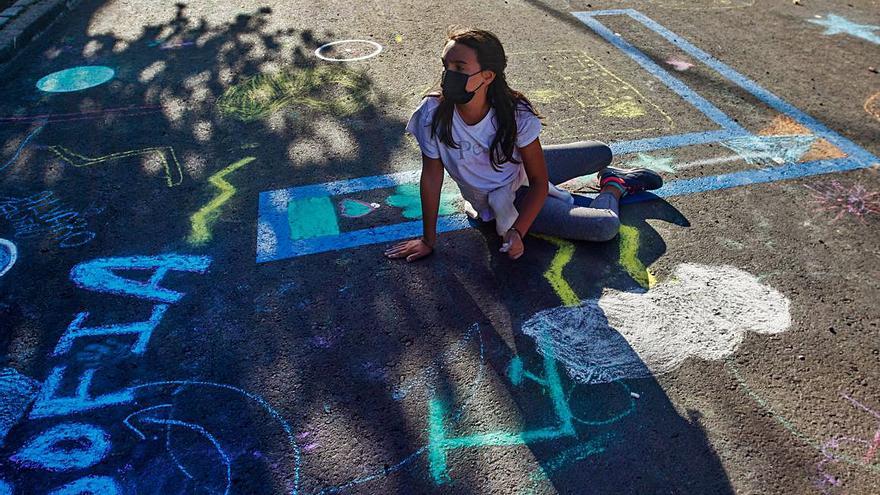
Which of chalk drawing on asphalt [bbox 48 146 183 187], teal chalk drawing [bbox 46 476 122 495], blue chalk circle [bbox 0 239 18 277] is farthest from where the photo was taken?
chalk drawing on asphalt [bbox 48 146 183 187]

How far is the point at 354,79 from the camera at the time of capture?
5.32 m

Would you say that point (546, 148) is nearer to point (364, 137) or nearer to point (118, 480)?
point (364, 137)

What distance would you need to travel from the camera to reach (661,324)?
9.61ft

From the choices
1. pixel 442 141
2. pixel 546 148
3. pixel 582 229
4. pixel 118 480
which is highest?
pixel 442 141

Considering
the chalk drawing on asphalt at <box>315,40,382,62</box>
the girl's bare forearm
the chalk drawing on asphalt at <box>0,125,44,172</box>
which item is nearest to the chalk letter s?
the girl's bare forearm

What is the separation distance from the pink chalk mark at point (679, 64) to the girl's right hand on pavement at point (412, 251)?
343 centimetres

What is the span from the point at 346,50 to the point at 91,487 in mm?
4538

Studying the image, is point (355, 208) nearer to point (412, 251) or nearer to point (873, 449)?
point (412, 251)

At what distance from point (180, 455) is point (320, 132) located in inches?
107

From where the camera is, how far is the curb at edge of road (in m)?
5.71

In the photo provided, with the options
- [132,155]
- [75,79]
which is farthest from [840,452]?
[75,79]

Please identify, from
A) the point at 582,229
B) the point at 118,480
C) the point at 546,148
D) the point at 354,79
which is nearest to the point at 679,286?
the point at 582,229

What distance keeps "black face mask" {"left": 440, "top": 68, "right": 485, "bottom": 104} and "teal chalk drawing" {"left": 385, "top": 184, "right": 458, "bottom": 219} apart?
0.93m

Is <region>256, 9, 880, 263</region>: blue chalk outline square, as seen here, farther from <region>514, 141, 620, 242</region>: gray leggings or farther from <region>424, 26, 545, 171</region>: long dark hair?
<region>424, 26, 545, 171</region>: long dark hair
